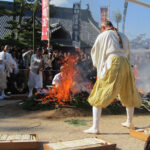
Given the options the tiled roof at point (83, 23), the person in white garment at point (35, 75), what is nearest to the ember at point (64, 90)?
the person in white garment at point (35, 75)

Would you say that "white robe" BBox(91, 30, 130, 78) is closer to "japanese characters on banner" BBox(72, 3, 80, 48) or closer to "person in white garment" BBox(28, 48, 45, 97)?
"person in white garment" BBox(28, 48, 45, 97)

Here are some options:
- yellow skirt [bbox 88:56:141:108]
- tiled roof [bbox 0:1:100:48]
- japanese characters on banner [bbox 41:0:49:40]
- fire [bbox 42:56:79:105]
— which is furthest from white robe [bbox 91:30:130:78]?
tiled roof [bbox 0:1:100:48]

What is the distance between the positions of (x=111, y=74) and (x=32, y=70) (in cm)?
548

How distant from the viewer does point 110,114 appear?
239 inches

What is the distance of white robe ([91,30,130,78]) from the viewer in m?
4.50

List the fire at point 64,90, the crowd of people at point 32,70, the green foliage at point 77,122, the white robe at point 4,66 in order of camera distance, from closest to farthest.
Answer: the green foliage at point 77,122 < the fire at point 64,90 < the white robe at point 4,66 < the crowd of people at point 32,70

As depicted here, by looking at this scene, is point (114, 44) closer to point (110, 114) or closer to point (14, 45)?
point (110, 114)

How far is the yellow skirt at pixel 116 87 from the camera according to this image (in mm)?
4339

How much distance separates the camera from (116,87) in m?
4.38

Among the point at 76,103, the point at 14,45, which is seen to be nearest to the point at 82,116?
the point at 76,103

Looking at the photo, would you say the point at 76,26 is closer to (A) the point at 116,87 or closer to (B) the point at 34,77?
(B) the point at 34,77

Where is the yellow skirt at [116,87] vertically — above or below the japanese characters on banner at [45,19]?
below

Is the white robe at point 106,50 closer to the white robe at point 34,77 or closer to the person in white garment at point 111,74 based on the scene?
the person in white garment at point 111,74

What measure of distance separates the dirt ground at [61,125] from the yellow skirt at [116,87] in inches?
22.3
